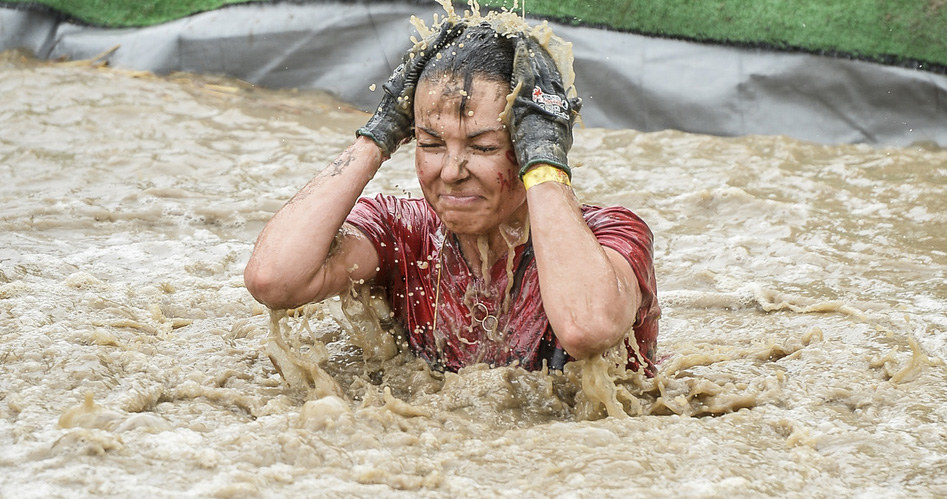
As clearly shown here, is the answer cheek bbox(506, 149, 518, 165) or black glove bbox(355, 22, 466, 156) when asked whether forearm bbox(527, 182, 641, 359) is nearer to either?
cheek bbox(506, 149, 518, 165)

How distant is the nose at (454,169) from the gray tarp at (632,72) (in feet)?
12.5

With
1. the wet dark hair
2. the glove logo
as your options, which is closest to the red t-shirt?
the glove logo

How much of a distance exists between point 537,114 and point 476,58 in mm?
235

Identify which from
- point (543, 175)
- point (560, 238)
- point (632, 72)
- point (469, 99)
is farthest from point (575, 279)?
point (632, 72)

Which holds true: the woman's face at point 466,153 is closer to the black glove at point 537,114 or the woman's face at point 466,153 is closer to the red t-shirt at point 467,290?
the black glove at point 537,114

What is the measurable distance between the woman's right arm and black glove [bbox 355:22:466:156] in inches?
1.5

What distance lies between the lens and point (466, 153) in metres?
2.56

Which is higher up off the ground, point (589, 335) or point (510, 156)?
point (510, 156)

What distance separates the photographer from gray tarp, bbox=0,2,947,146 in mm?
5906

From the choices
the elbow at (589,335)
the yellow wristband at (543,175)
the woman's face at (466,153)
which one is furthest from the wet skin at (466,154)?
the elbow at (589,335)

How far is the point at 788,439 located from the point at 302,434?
1.10m

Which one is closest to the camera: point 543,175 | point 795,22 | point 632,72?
point 543,175

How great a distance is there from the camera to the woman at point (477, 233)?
242cm

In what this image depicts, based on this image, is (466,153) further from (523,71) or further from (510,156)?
(523,71)
